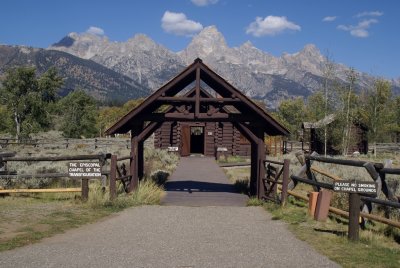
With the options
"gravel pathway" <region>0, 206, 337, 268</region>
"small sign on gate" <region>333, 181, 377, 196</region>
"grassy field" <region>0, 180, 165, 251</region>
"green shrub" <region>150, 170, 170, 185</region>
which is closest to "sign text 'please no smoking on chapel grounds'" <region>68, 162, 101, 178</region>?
"grassy field" <region>0, 180, 165, 251</region>

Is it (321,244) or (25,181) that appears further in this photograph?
(25,181)

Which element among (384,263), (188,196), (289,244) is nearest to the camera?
(384,263)

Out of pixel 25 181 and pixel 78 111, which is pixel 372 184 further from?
pixel 78 111

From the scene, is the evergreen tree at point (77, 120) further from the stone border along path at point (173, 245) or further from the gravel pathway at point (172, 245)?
the gravel pathway at point (172, 245)

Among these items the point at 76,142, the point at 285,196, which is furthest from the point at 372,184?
the point at 76,142

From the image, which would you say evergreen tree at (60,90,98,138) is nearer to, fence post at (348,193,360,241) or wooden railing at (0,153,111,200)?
wooden railing at (0,153,111,200)

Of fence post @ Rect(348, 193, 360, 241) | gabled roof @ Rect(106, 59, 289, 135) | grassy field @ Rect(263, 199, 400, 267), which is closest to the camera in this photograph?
grassy field @ Rect(263, 199, 400, 267)

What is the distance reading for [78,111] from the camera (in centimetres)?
6369

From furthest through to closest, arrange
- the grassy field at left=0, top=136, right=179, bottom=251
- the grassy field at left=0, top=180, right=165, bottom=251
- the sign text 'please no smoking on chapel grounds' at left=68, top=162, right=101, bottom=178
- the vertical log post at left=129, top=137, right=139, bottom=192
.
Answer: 1. the vertical log post at left=129, top=137, right=139, bottom=192
2. the sign text 'please no smoking on chapel grounds' at left=68, top=162, right=101, bottom=178
3. the grassy field at left=0, top=136, right=179, bottom=251
4. the grassy field at left=0, top=180, right=165, bottom=251

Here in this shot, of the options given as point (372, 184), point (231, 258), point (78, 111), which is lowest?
point (231, 258)

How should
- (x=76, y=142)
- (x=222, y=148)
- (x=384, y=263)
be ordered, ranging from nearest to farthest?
(x=384, y=263), (x=222, y=148), (x=76, y=142)

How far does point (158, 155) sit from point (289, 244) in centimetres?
2252

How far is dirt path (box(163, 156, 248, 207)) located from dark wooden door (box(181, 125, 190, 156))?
1443 centimetres

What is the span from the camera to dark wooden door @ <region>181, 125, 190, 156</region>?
39.0 m
